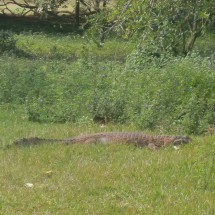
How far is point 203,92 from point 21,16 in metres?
26.1

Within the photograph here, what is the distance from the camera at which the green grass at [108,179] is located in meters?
5.83

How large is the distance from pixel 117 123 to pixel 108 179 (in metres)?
3.99

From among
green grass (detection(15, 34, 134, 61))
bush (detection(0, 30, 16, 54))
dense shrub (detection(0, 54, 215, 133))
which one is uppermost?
dense shrub (detection(0, 54, 215, 133))

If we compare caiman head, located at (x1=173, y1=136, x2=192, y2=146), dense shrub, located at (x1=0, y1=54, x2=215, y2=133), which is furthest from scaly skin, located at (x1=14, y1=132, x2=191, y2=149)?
dense shrub, located at (x1=0, y1=54, x2=215, y2=133)

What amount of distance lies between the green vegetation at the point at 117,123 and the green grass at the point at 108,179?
0.01 m

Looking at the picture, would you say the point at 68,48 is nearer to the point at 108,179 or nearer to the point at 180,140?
the point at 180,140

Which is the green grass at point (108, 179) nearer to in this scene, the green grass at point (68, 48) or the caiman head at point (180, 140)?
the caiman head at point (180, 140)

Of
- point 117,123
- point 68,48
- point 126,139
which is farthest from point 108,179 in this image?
point 68,48

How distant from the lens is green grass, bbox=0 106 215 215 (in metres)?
5.83

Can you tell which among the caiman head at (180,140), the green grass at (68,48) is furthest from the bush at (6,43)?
the caiman head at (180,140)

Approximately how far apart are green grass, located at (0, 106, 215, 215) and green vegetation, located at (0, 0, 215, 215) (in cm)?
1

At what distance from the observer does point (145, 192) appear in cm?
623

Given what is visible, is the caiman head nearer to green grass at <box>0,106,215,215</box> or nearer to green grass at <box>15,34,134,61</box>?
green grass at <box>0,106,215,215</box>

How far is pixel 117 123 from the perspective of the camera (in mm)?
10672
